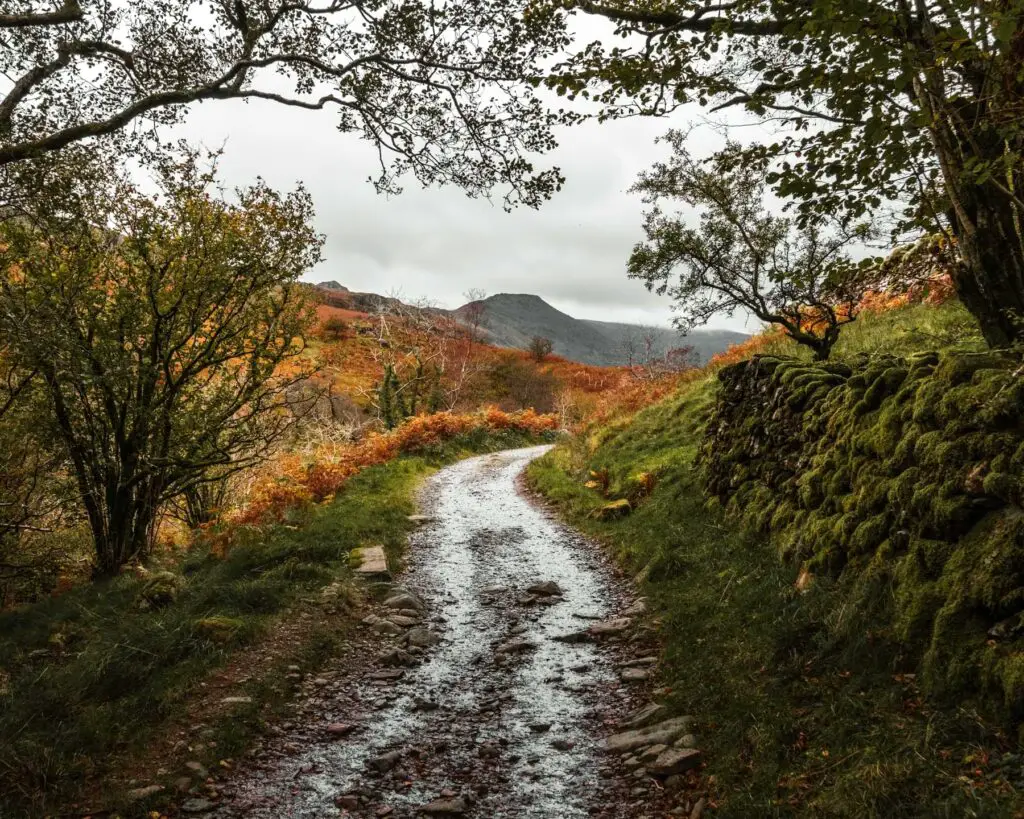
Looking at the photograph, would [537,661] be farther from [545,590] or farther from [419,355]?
[419,355]

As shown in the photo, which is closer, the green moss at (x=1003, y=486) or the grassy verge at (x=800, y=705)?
the grassy verge at (x=800, y=705)

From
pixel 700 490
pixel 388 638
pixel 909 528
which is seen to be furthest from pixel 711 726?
pixel 700 490

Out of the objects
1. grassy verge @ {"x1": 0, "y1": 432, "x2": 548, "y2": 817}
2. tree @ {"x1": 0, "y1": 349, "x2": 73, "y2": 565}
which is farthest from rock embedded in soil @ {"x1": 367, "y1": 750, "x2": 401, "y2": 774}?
tree @ {"x1": 0, "y1": 349, "x2": 73, "y2": 565}

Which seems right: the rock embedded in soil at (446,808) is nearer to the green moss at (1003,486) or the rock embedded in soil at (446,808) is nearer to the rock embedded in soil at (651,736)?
the rock embedded in soil at (651,736)

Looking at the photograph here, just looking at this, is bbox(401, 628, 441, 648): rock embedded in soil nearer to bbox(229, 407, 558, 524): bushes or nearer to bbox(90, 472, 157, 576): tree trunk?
bbox(229, 407, 558, 524): bushes

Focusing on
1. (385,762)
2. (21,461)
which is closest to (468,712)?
(385,762)

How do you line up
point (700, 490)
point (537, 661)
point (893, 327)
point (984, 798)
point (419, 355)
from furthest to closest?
point (419, 355) → point (893, 327) → point (700, 490) → point (537, 661) → point (984, 798)

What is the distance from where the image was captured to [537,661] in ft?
22.7

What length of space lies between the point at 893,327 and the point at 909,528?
10.3 meters

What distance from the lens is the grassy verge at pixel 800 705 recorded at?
333 centimetres

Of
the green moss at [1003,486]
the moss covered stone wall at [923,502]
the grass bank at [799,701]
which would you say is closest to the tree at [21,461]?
the grass bank at [799,701]

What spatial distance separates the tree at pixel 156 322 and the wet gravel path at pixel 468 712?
5.37 meters

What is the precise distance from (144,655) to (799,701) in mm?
6624

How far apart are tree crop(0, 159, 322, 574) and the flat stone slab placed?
3190mm
